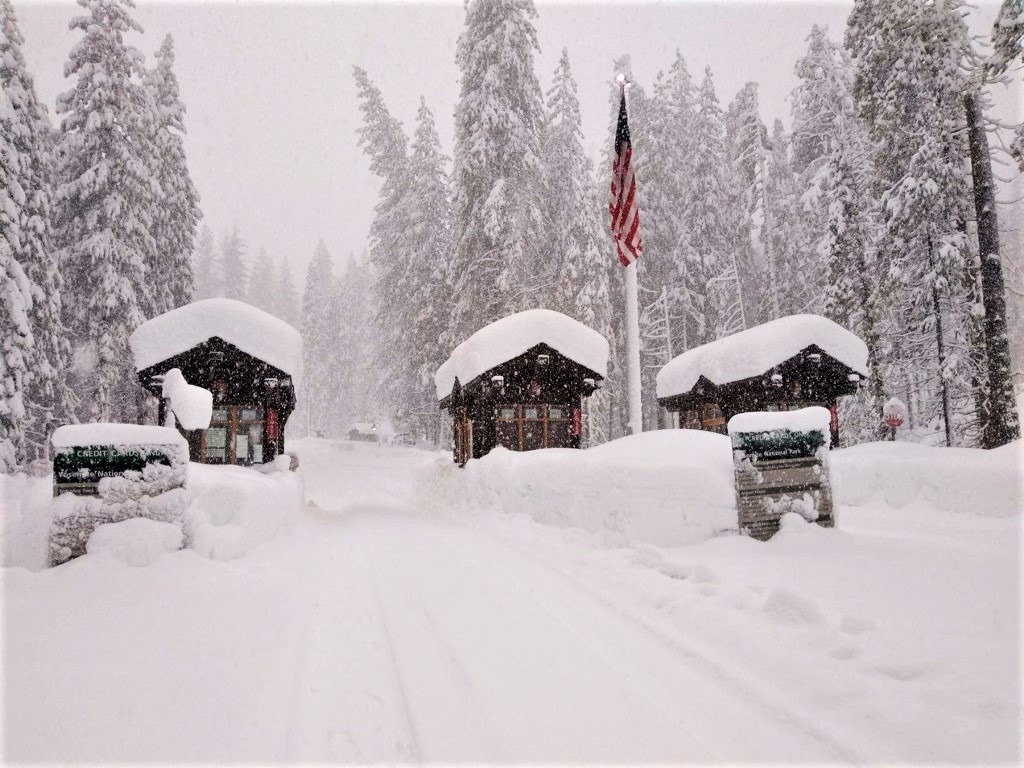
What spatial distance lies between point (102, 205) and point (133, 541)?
58.6 feet

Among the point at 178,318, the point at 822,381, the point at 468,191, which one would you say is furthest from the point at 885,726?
the point at 468,191

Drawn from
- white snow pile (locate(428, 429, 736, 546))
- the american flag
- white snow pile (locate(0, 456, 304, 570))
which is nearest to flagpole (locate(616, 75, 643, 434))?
the american flag

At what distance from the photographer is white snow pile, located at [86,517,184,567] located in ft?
16.8

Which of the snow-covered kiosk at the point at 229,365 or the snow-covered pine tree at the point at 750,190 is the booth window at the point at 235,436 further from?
the snow-covered pine tree at the point at 750,190

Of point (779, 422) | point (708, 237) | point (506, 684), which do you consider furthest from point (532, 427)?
point (708, 237)

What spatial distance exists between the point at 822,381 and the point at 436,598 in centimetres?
1641

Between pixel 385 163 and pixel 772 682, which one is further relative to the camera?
pixel 385 163

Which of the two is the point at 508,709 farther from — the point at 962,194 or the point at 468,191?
the point at 468,191

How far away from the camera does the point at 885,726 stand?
2.47m

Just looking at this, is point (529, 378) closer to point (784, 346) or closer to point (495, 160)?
point (784, 346)

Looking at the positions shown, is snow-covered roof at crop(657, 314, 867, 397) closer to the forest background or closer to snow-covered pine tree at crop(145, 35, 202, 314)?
the forest background

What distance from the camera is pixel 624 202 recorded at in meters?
11.2

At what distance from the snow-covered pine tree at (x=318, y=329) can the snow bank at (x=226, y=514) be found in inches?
1611

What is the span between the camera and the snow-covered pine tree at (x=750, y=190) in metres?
25.2
